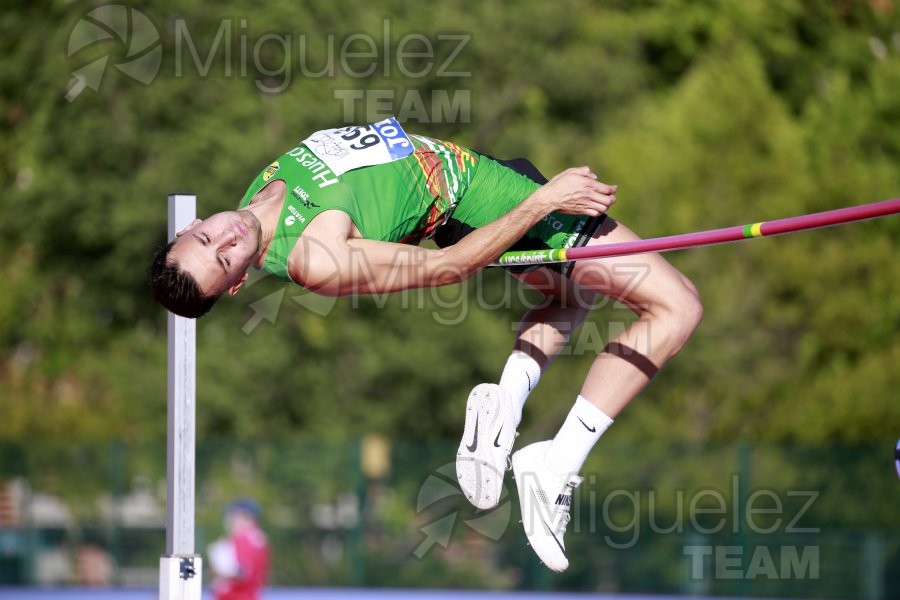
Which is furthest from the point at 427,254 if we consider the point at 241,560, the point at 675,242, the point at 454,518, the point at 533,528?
the point at 454,518

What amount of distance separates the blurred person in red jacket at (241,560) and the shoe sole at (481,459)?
599 cm

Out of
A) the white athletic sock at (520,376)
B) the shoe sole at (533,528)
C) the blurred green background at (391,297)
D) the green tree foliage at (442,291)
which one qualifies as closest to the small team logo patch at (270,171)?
the white athletic sock at (520,376)

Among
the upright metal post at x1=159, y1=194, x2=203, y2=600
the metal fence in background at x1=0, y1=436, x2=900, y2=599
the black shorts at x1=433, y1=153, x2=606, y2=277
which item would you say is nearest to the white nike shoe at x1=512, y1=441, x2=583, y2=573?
the black shorts at x1=433, y1=153, x2=606, y2=277

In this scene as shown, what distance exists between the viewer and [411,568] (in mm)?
14688

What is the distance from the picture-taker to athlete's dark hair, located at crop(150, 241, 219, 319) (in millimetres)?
4461

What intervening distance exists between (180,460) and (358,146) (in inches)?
51.3

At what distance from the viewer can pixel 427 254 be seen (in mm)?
4395

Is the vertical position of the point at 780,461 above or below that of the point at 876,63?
below

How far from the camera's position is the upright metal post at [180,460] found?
485cm

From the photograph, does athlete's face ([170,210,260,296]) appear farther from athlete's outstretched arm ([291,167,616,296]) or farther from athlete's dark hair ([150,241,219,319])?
athlete's outstretched arm ([291,167,616,296])

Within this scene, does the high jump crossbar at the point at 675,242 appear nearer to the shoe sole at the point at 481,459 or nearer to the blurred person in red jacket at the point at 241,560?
the shoe sole at the point at 481,459

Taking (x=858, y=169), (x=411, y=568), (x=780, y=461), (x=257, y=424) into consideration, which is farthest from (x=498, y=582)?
(x=858, y=169)

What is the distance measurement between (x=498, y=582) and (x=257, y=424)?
4633mm

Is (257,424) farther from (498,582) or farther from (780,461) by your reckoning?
(780,461)
